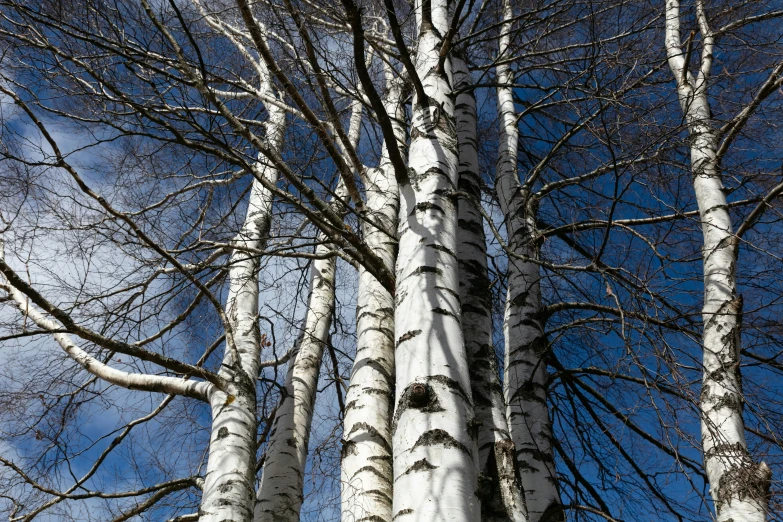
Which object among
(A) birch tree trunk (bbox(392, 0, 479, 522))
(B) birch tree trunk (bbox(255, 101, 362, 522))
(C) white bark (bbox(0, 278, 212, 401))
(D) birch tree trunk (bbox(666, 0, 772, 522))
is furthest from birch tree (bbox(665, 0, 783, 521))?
(C) white bark (bbox(0, 278, 212, 401))

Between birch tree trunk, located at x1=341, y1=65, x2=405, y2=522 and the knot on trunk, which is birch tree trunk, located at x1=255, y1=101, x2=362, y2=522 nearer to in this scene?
birch tree trunk, located at x1=341, y1=65, x2=405, y2=522

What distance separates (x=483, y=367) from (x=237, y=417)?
5.27 feet

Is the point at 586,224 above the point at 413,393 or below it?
above

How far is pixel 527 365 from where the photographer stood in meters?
3.04

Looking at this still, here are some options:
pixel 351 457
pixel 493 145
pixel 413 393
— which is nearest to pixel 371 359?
pixel 351 457

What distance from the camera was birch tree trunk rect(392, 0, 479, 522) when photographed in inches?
62.1

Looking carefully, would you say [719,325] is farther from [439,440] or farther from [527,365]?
[439,440]

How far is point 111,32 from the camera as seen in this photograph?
266 cm

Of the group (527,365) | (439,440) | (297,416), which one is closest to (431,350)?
(439,440)

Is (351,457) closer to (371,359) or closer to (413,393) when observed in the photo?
(371,359)

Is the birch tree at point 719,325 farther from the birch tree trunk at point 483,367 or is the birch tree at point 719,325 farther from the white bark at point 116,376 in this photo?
the white bark at point 116,376

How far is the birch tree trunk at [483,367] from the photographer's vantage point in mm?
1937

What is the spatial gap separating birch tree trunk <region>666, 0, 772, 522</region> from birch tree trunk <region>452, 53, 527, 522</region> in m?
0.78

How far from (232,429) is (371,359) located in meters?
0.90
